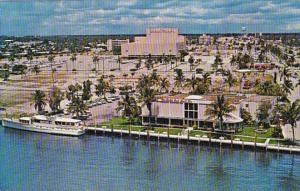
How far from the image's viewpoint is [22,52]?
24484 mm

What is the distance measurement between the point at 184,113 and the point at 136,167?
Result: 1.93 m

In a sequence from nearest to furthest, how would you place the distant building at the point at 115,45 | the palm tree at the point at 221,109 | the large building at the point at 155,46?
the palm tree at the point at 221,109 → the large building at the point at 155,46 → the distant building at the point at 115,45

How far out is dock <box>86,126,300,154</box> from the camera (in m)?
6.34

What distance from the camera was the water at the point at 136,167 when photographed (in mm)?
5230

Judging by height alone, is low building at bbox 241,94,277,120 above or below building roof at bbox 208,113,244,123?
above

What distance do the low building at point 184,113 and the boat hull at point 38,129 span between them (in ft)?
3.86

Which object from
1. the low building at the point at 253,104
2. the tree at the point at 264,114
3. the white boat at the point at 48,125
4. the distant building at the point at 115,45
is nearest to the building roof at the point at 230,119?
the tree at the point at 264,114

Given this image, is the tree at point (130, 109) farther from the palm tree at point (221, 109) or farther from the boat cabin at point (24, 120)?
the boat cabin at point (24, 120)

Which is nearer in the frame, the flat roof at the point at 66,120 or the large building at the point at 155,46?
the flat roof at the point at 66,120

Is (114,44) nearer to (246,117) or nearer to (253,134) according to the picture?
(246,117)

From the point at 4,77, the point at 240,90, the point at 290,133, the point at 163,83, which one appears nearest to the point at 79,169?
the point at 290,133

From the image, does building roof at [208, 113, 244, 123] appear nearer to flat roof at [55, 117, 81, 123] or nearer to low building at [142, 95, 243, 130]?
low building at [142, 95, 243, 130]

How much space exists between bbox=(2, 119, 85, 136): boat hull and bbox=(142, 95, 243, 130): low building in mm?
1177

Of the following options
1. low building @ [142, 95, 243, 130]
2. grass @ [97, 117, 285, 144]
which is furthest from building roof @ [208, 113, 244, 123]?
grass @ [97, 117, 285, 144]
